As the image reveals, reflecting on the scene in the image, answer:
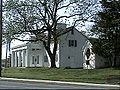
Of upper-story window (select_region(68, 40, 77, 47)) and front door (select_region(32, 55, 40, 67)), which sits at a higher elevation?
upper-story window (select_region(68, 40, 77, 47))

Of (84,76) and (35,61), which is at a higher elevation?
(35,61)

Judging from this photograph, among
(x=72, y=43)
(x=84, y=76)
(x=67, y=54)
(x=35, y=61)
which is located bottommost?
(x=84, y=76)

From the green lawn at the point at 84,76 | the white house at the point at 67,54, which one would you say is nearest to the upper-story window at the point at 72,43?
the white house at the point at 67,54

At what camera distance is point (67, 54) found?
65312 mm

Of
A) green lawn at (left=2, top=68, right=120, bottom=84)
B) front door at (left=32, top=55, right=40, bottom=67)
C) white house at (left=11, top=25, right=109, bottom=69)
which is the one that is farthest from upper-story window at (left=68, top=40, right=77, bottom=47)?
green lawn at (left=2, top=68, right=120, bottom=84)

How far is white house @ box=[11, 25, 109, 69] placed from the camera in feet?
189

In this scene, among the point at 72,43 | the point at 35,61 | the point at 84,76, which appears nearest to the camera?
the point at 84,76

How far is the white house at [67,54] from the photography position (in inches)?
2265

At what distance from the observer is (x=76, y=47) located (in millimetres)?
66375

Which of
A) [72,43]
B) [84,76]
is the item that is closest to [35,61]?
[72,43]

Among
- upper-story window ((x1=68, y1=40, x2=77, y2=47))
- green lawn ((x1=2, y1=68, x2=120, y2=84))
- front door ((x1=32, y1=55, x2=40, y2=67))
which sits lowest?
green lawn ((x1=2, y1=68, x2=120, y2=84))

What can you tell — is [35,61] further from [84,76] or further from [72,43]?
[84,76]

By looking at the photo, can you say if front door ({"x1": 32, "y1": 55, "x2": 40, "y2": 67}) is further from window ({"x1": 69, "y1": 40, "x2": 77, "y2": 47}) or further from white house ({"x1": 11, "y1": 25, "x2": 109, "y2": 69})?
window ({"x1": 69, "y1": 40, "x2": 77, "y2": 47})

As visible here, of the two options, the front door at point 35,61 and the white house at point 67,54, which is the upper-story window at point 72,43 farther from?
the front door at point 35,61
